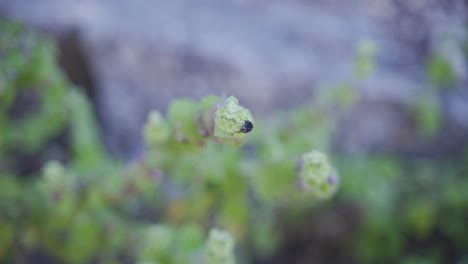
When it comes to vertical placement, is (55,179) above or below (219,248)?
above

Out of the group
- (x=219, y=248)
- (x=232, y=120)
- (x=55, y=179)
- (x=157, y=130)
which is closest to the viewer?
(x=232, y=120)

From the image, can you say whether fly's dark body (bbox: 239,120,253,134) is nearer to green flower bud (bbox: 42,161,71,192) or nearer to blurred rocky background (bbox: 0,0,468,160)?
green flower bud (bbox: 42,161,71,192)

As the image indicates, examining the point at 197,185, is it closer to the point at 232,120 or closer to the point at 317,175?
the point at 317,175

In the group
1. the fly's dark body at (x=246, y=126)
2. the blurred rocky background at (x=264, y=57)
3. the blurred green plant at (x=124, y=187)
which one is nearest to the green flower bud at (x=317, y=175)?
the blurred green plant at (x=124, y=187)

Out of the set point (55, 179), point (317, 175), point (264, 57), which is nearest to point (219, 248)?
point (317, 175)

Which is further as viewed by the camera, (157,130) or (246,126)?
(157,130)

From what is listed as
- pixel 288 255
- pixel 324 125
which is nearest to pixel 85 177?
pixel 324 125
